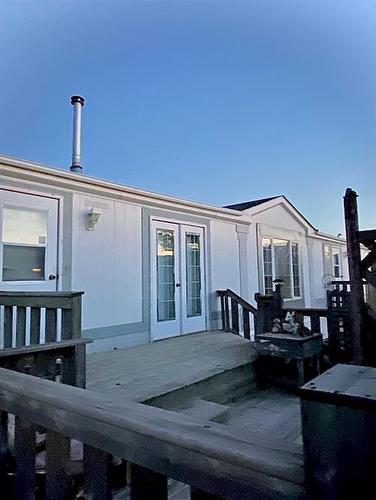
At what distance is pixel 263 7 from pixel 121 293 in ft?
16.2

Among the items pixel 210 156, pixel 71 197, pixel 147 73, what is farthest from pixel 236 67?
pixel 71 197

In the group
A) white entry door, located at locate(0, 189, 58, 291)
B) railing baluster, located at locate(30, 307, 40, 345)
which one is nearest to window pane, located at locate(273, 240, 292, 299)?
white entry door, located at locate(0, 189, 58, 291)

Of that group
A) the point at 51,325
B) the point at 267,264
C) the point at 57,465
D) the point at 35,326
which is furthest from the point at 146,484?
the point at 267,264

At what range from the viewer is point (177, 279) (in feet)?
21.5

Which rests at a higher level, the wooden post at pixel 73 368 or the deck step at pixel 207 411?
the wooden post at pixel 73 368

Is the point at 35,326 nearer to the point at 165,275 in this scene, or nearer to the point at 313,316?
the point at 165,275

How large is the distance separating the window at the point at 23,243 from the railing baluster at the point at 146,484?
4.17m

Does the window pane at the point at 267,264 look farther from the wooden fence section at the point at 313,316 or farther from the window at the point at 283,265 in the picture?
the wooden fence section at the point at 313,316

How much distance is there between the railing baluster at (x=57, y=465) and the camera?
3.15 ft

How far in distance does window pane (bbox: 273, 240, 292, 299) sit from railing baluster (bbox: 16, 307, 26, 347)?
7.34m

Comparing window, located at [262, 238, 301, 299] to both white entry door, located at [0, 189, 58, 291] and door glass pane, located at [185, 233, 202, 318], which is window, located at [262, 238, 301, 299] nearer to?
door glass pane, located at [185, 233, 202, 318]

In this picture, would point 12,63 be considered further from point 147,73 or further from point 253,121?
point 253,121

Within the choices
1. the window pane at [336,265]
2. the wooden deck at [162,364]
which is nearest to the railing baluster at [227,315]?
the wooden deck at [162,364]

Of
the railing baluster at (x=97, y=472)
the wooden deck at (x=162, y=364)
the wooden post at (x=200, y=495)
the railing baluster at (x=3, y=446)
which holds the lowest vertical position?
the wooden deck at (x=162, y=364)
